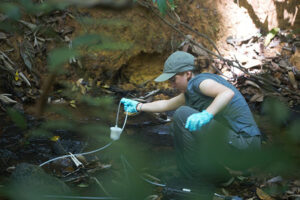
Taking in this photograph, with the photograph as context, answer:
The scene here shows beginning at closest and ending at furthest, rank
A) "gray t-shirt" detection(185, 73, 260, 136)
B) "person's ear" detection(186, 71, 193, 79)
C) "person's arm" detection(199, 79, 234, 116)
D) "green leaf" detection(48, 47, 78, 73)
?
1. "green leaf" detection(48, 47, 78, 73)
2. "person's arm" detection(199, 79, 234, 116)
3. "person's ear" detection(186, 71, 193, 79)
4. "gray t-shirt" detection(185, 73, 260, 136)

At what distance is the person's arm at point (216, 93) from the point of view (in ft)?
6.16

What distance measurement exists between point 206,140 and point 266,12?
5.14 meters

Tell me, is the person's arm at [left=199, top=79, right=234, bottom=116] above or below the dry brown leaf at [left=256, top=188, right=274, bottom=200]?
above

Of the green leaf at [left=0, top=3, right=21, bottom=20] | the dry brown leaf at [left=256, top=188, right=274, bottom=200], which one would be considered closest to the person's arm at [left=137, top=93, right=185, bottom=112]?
the dry brown leaf at [left=256, top=188, right=274, bottom=200]

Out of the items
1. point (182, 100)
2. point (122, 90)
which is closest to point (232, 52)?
point (122, 90)

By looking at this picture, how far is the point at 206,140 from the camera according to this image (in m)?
0.48

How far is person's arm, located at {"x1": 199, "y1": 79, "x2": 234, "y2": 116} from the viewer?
1.88m

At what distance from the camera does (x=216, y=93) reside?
195 cm

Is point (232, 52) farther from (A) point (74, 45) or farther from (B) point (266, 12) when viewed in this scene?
(A) point (74, 45)

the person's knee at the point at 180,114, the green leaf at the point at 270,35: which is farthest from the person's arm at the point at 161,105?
the green leaf at the point at 270,35

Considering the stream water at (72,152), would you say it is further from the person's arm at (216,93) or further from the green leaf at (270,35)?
the green leaf at (270,35)

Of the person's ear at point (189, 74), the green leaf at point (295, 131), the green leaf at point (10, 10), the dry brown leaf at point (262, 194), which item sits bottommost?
the dry brown leaf at point (262, 194)

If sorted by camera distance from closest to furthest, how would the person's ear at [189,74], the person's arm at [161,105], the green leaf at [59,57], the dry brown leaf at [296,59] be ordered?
the green leaf at [59,57], the person's ear at [189,74], the person's arm at [161,105], the dry brown leaf at [296,59]

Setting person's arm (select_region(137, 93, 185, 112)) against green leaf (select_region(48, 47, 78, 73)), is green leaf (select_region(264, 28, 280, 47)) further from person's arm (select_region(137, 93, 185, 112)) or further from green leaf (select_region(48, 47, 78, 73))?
green leaf (select_region(48, 47, 78, 73))
